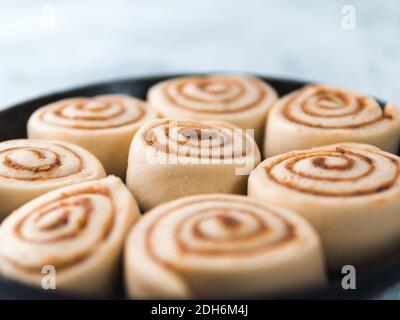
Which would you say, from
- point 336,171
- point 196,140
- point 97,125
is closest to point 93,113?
point 97,125

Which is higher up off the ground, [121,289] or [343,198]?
[343,198]

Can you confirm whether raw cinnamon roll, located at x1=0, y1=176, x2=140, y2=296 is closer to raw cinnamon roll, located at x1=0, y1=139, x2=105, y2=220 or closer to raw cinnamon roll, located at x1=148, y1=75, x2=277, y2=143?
raw cinnamon roll, located at x1=0, y1=139, x2=105, y2=220

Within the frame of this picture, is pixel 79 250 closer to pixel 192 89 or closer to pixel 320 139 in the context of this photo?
pixel 320 139

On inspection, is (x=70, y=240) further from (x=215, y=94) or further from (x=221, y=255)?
(x=215, y=94)

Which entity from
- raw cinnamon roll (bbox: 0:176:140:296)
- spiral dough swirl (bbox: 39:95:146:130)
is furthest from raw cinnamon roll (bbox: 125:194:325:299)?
spiral dough swirl (bbox: 39:95:146:130)

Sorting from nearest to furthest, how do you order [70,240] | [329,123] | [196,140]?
[70,240] < [196,140] < [329,123]

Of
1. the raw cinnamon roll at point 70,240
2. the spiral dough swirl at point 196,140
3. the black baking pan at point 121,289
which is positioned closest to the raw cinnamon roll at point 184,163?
the spiral dough swirl at point 196,140

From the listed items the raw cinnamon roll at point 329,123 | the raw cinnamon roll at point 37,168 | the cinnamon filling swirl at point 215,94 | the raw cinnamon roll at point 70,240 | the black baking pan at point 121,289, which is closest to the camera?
the black baking pan at point 121,289

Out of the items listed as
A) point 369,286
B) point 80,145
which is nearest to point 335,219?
point 369,286

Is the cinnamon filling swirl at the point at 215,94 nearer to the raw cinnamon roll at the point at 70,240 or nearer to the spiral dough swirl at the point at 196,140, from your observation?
the spiral dough swirl at the point at 196,140
